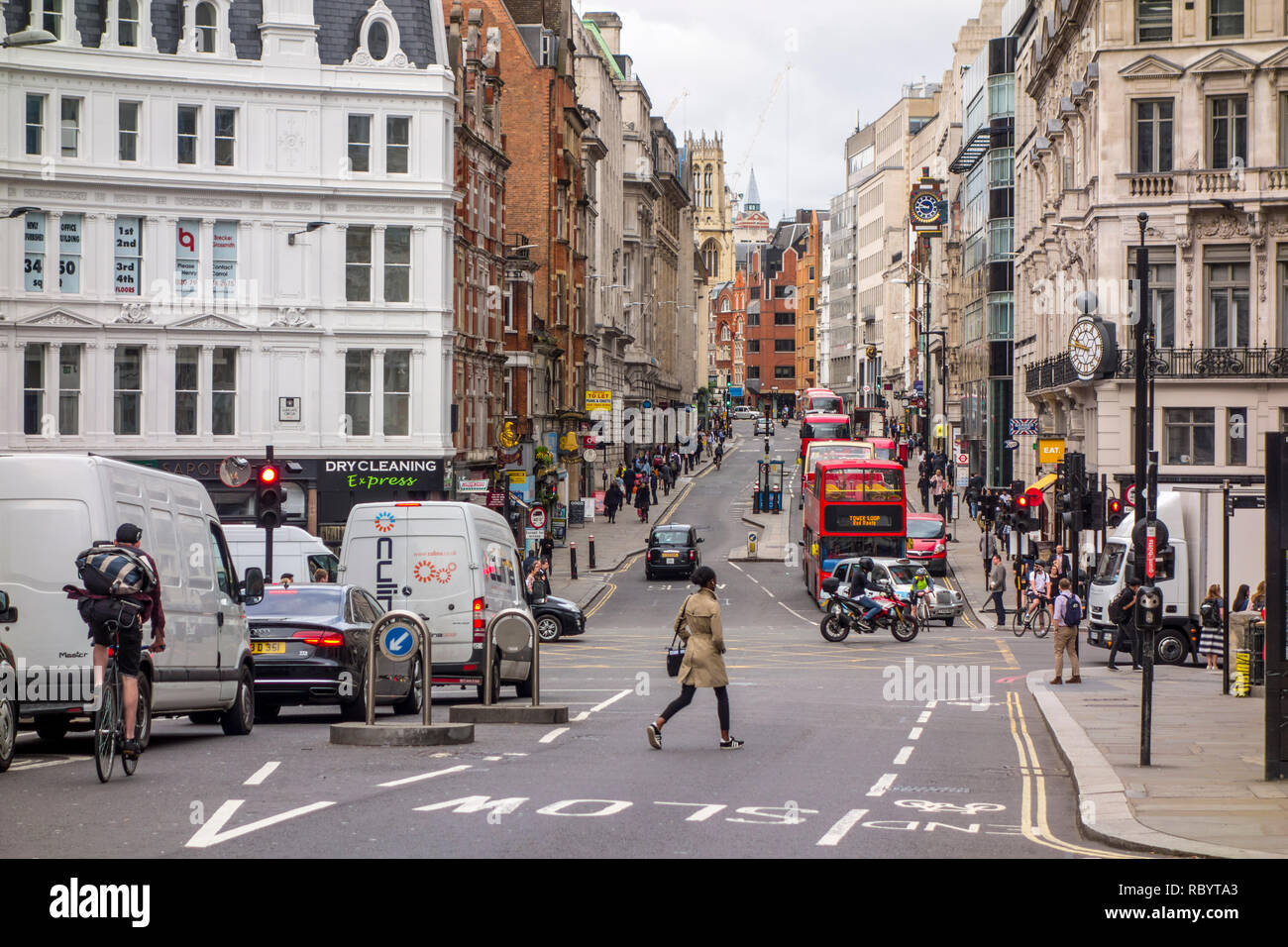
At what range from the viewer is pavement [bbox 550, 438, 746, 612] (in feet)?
178

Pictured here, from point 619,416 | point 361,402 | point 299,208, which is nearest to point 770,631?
point 361,402

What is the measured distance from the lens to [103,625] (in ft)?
43.1

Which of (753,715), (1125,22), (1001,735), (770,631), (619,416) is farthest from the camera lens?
(619,416)

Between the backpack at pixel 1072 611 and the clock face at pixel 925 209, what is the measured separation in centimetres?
7366

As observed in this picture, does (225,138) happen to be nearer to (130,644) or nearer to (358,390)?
(358,390)

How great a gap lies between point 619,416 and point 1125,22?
181 ft

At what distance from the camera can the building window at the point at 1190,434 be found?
168ft

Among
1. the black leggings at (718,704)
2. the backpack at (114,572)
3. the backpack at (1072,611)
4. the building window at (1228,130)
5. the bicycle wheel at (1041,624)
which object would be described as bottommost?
the bicycle wheel at (1041,624)

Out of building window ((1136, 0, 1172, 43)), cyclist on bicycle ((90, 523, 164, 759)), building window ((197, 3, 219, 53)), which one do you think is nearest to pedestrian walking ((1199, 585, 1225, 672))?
cyclist on bicycle ((90, 523, 164, 759))

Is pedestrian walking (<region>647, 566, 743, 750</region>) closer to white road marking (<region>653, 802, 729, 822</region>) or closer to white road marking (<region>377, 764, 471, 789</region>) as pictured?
white road marking (<region>377, 764, 471, 789</region>)

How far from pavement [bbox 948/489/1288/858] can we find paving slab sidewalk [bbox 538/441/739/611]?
27100 millimetres

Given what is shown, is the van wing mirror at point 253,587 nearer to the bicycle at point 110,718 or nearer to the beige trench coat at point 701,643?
the bicycle at point 110,718

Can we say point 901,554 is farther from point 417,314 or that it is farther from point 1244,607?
point 1244,607

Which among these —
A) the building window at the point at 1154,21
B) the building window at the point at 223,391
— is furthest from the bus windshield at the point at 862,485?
the building window at the point at 223,391
